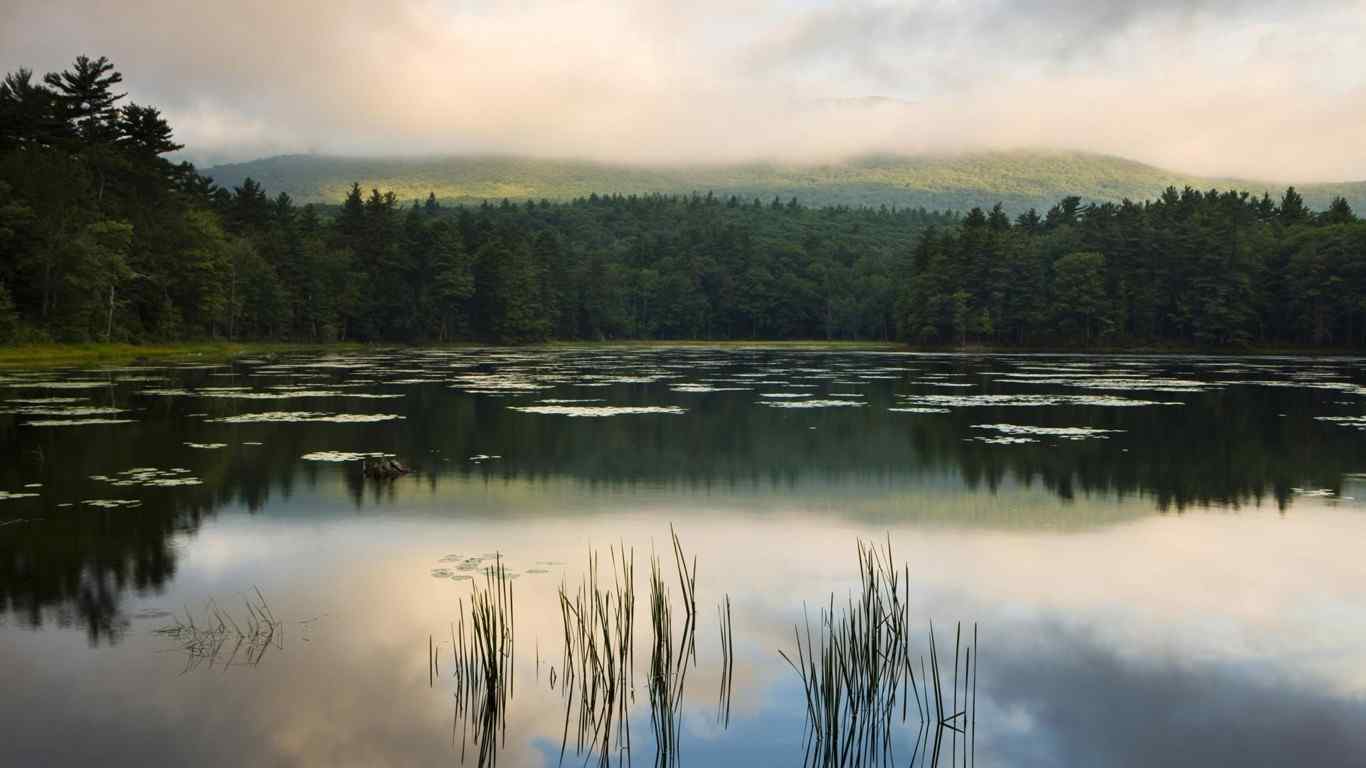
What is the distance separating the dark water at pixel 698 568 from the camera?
30.6ft

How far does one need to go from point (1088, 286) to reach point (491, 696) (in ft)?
381

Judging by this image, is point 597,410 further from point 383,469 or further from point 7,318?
point 7,318

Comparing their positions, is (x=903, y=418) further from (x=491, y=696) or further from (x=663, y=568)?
(x=491, y=696)

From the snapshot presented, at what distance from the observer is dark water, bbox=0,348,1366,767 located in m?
9.32

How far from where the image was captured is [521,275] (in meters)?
132

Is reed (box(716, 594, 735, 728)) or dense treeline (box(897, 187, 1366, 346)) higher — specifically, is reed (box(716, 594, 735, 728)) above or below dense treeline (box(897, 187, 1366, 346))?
below

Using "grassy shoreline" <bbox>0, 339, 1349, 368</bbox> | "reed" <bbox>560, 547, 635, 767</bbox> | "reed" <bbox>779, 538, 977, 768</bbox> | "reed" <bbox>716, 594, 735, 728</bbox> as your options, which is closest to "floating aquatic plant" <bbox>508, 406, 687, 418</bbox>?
"reed" <bbox>716, 594, 735, 728</bbox>

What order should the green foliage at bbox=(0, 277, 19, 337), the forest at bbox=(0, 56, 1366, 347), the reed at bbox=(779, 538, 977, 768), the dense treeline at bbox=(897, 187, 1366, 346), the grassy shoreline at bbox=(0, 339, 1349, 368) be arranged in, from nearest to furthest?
the reed at bbox=(779, 538, 977, 768), the green foliage at bbox=(0, 277, 19, 337), the grassy shoreline at bbox=(0, 339, 1349, 368), the forest at bbox=(0, 56, 1366, 347), the dense treeline at bbox=(897, 187, 1366, 346)

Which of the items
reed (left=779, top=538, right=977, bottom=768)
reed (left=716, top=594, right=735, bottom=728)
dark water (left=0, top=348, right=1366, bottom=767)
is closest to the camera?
reed (left=779, top=538, right=977, bottom=768)

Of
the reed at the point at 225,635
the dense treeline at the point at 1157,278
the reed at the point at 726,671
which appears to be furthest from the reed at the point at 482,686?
the dense treeline at the point at 1157,278

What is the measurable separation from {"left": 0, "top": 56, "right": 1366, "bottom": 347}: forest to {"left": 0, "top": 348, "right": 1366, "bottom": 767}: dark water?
44497 millimetres

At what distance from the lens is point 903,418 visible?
36312 millimetres

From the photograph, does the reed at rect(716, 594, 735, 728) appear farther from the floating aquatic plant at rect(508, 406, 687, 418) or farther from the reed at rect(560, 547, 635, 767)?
the floating aquatic plant at rect(508, 406, 687, 418)

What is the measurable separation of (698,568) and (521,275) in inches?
4722
